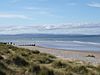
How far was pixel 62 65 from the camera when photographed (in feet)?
52.5

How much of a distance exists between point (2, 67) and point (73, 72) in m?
3.12

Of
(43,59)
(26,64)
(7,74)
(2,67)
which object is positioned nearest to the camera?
(7,74)

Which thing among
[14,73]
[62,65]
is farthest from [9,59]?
[14,73]

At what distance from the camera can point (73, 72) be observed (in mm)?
→ 13859

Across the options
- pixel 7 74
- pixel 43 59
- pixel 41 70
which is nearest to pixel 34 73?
pixel 41 70

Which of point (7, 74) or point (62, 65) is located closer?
point (7, 74)

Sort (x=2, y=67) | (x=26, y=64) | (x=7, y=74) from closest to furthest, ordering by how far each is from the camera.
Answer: (x=7, y=74) < (x=2, y=67) < (x=26, y=64)

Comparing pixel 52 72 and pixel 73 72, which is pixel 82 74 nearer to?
pixel 73 72

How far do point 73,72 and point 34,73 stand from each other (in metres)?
2.04

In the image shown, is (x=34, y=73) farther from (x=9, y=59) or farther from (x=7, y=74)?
(x=9, y=59)

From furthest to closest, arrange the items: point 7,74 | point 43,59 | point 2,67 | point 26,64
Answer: point 43,59 → point 26,64 → point 2,67 → point 7,74

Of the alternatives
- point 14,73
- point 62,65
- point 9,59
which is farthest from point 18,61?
point 14,73

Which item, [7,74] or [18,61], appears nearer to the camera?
[7,74]

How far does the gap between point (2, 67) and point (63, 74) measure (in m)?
2.64
